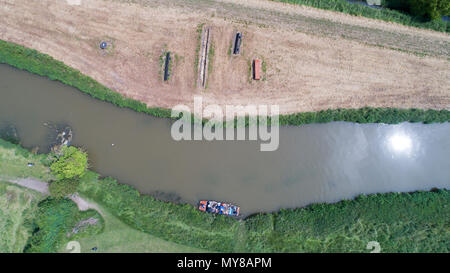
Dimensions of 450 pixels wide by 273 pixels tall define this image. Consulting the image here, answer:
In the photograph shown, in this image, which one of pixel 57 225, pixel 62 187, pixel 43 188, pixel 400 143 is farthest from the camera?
pixel 400 143

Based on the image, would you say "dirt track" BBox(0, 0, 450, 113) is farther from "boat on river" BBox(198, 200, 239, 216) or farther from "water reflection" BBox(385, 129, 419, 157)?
"boat on river" BBox(198, 200, 239, 216)

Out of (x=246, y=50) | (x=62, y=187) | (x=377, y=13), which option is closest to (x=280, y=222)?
(x=246, y=50)

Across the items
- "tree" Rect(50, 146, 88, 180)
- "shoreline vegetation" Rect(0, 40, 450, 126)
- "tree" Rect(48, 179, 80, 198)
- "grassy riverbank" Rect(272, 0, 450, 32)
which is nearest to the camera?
"tree" Rect(50, 146, 88, 180)

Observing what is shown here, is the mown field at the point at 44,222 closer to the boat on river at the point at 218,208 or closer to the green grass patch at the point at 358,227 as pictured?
the boat on river at the point at 218,208

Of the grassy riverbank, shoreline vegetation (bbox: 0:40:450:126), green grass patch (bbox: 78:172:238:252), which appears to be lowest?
green grass patch (bbox: 78:172:238:252)

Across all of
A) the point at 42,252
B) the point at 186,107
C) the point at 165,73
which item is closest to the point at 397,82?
the point at 186,107

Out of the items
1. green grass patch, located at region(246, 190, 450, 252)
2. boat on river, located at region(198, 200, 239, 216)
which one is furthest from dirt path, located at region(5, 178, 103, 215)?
green grass patch, located at region(246, 190, 450, 252)

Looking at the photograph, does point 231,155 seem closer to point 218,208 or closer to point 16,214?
point 218,208

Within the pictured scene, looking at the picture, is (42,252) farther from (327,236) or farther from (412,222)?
(412,222)
